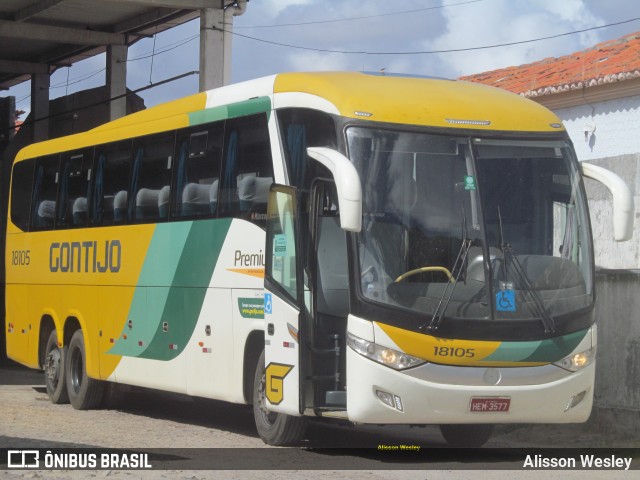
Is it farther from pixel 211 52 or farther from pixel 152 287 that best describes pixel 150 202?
pixel 211 52

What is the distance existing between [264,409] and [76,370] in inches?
218

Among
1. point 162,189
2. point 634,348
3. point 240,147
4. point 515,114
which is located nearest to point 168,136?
point 162,189

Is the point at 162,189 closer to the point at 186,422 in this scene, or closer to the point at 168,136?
the point at 168,136

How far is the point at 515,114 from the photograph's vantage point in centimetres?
1154

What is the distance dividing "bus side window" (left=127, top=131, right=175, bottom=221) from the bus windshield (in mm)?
4163

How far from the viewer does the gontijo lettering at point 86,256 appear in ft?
51.3

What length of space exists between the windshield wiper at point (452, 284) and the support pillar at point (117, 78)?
23.6 metres

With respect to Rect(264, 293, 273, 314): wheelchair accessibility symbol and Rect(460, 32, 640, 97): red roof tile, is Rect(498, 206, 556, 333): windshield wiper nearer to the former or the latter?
Rect(264, 293, 273, 314): wheelchair accessibility symbol

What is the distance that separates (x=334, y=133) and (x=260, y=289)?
6.50 ft

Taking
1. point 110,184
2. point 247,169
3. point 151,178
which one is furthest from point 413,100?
point 110,184

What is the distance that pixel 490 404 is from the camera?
1059 cm

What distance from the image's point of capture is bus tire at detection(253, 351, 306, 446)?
38.5ft

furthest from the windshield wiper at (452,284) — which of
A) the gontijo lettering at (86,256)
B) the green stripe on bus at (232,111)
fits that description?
the gontijo lettering at (86,256)

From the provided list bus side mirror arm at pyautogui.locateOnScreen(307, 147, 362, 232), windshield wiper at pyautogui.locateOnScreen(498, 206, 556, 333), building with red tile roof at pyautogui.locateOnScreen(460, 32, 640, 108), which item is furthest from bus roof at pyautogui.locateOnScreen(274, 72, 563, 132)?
building with red tile roof at pyautogui.locateOnScreen(460, 32, 640, 108)
